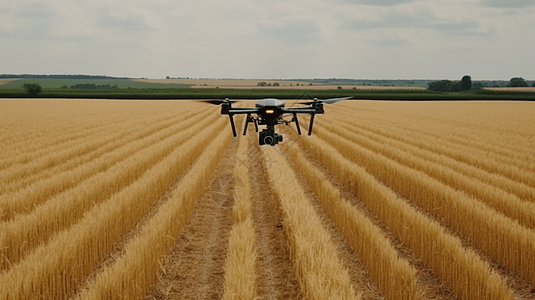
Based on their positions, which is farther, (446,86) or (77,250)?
(446,86)

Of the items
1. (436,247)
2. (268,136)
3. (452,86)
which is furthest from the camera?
(452,86)

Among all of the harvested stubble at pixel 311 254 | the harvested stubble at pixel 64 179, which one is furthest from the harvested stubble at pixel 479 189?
the harvested stubble at pixel 64 179

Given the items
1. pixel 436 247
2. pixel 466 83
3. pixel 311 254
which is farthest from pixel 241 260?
pixel 466 83

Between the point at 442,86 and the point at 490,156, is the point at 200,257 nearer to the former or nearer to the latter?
the point at 490,156

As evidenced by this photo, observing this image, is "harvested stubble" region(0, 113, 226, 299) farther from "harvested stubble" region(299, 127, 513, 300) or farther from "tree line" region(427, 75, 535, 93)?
"tree line" region(427, 75, 535, 93)

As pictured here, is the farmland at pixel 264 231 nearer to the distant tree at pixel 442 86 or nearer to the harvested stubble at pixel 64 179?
the harvested stubble at pixel 64 179

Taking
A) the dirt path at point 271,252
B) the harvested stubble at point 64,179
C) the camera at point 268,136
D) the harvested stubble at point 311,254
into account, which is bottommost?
the dirt path at point 271,252
